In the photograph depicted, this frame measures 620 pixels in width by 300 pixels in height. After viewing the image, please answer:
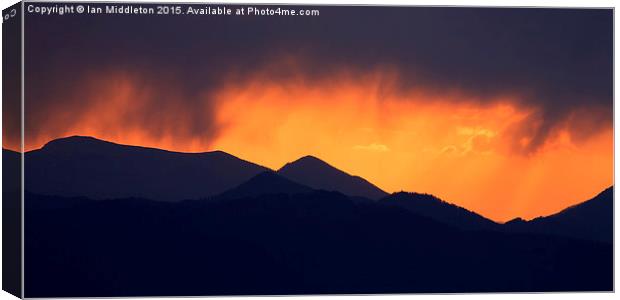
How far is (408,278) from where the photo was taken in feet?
64.5

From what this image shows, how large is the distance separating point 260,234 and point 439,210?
7.69 ft

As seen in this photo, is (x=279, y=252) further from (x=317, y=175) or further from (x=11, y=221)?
(x=11, y=221)

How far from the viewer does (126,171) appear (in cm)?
1908

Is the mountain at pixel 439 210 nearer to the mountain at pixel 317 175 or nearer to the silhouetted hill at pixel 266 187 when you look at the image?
the mountain at pixel 317 175

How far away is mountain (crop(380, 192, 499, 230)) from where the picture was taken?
19.7 meters

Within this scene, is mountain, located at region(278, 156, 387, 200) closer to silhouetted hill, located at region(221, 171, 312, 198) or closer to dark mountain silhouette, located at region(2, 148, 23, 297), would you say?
silhouetted hill, located at region(221, 171, 312, 198)

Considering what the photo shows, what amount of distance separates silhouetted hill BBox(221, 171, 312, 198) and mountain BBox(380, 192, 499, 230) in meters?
1.16

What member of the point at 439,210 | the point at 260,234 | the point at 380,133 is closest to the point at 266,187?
the point at 260,234

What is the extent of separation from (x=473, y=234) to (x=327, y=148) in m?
2.24

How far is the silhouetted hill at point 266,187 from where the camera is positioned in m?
19.3

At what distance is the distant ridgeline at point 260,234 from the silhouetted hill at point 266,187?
0.04 feet

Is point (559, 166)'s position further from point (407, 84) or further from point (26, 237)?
point (26, 237)

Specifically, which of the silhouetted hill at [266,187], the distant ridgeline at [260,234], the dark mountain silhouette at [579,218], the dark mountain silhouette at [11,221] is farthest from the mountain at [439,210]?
the dark mountain silhouette at [11,221]

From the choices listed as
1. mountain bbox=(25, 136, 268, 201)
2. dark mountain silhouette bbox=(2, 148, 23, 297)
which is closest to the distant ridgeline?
mountain bbox=(25, 136, 268, 201)
